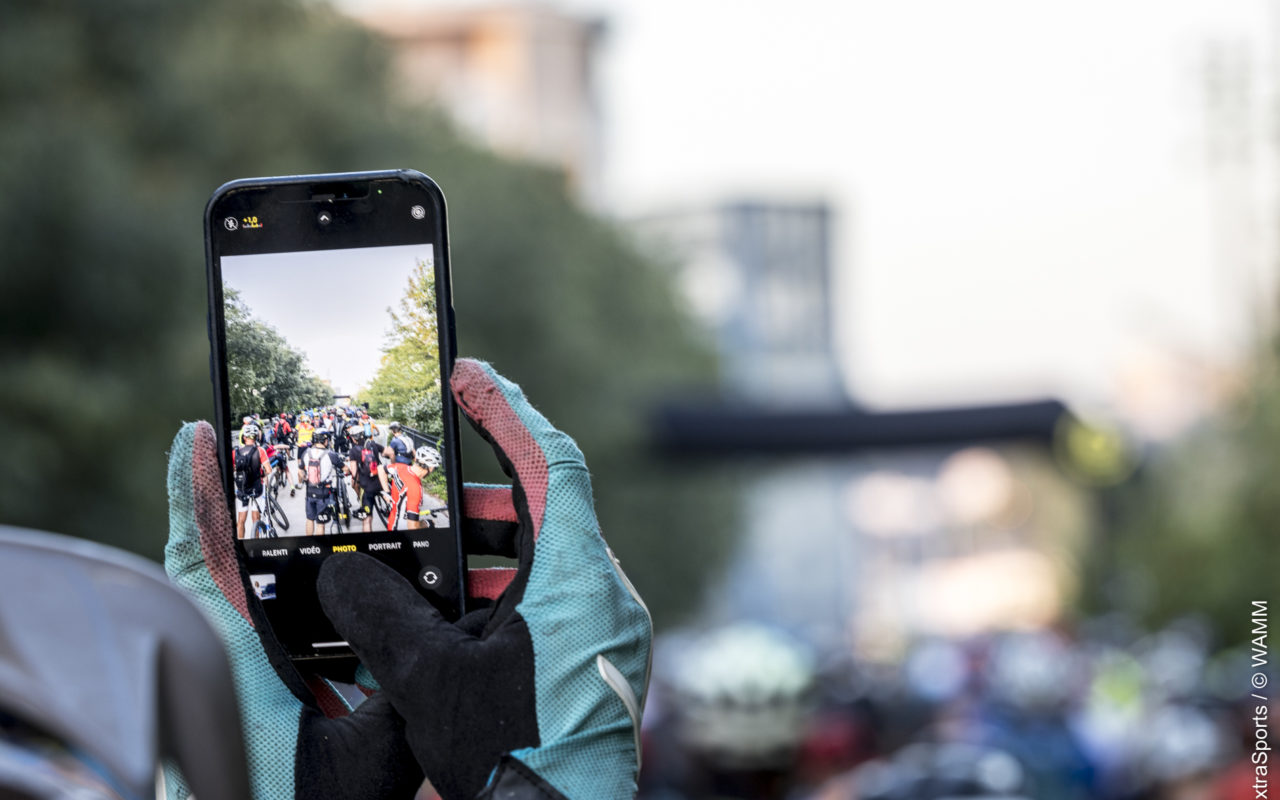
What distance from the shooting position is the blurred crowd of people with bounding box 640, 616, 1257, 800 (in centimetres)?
902

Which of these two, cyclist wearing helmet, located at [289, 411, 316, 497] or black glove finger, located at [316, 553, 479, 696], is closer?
black glove finger, located at [316, 553, 479, 696]

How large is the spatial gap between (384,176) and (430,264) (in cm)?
13

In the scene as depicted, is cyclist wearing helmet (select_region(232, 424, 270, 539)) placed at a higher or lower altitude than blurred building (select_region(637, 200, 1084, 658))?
→ higher

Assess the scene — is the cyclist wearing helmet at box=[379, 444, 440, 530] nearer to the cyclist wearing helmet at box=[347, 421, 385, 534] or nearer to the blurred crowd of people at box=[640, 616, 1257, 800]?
the cyclist wearing helmet at box=[347, 421, 385, 534]

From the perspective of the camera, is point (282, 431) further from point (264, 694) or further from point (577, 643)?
point (577, 643)

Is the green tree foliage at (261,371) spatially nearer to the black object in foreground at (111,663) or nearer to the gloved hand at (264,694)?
the gloved hand at (264,694)

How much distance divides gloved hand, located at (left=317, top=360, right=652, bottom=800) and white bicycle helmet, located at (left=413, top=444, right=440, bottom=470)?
0.42 ft

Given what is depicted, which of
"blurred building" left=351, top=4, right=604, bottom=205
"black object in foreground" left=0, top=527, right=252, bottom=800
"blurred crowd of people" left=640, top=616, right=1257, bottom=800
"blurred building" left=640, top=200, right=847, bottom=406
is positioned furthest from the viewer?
"blurred building" left=640, top=200, right=847, bottom=406

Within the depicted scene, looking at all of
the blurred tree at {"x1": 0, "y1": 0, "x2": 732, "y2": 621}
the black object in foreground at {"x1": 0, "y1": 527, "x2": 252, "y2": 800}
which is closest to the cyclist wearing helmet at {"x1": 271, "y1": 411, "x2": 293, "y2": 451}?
the black object in foreground at {"x1": 0, "y1": 527, "x2": 252, "y2": 800}

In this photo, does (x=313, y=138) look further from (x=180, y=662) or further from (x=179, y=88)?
(x=180, y=662)

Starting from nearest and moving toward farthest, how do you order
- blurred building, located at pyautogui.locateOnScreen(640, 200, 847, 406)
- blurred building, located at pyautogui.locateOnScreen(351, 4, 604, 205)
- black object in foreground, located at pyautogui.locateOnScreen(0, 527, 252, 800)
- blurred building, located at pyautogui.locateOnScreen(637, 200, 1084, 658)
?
black object in foreground, located at pyautogui.locateOnScreen(0, 527, 252, 800) < blurred building, located at pyautogui.locateOnScreen(351, 4, 604, 205) < blurred building, located at pyautogui.locateOnScreen(637, 200, 1084, 658) < blurred building, located at pyautogui.locateOnScreen(640, 200, 847, 406)

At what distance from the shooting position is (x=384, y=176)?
2295mm

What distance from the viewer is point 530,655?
1.99 m

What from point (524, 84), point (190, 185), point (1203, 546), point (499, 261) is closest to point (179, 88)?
point (190, 185)
